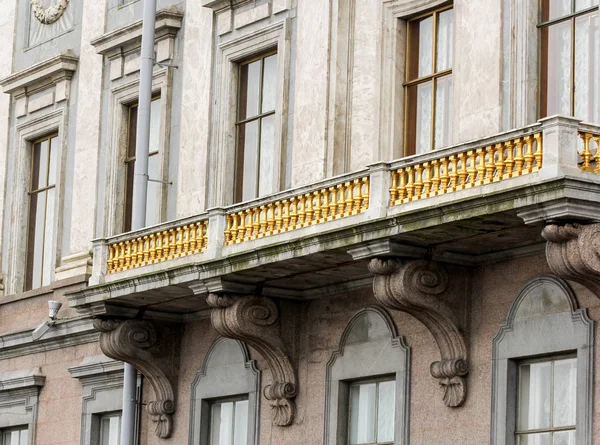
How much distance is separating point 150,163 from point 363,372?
25.2ft

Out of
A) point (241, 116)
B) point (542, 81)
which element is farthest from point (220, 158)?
point (542, 81)

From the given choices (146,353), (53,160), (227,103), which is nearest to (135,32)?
(227,103)

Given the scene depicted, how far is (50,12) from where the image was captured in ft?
118

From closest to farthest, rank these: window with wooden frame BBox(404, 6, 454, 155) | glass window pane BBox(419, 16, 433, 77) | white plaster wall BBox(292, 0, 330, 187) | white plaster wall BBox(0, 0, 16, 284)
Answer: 1. window with wooden frame BBox(404, 6, 454, 155)
2. glass window pane BBox(419, 16, 433, 77)
3. white plaster wall BBox(292, 0, 330, 187)
4. white plaster wall BBox(0, 0, 16, 284)

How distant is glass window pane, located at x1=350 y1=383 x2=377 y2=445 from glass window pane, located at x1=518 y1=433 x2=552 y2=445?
3.05m

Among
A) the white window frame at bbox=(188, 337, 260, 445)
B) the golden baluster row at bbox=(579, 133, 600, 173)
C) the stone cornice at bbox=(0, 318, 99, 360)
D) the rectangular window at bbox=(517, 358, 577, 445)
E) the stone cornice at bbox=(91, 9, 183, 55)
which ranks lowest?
the rectangular window at bbox=(517, 358, 577, 445)

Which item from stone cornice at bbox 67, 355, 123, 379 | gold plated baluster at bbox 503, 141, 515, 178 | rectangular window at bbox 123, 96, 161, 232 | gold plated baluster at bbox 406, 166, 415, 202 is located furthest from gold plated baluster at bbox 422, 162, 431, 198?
stone cornice at bbox 67, 355, 123, 379

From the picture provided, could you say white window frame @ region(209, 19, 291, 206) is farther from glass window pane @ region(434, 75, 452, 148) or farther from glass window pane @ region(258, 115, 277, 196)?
Answer: glass window pane @ region(434, 75, 452, 148)

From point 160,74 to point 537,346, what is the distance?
10909 millimetres

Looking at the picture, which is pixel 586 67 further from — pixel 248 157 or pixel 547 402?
pixel 248 157

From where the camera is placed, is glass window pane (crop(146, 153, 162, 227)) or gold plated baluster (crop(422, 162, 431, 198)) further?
glass window pane (crop(146, 153, 162, 227))

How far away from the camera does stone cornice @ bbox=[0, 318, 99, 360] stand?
32062mm

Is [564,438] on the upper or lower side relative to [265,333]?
lower

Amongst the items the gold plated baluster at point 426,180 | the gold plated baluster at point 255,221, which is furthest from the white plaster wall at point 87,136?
the gold plated baluster at point 426,180
